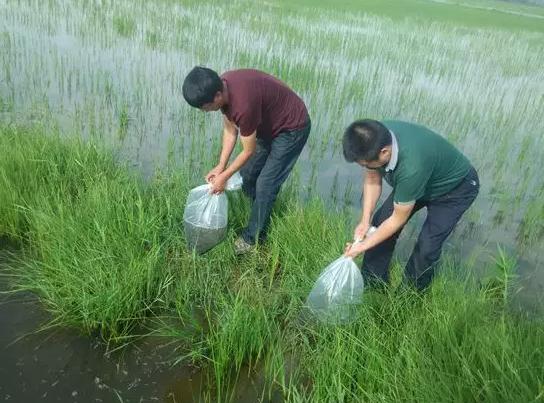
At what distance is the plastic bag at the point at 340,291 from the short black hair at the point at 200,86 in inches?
40.1

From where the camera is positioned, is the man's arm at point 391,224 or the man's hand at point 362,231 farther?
the man's hand at point 362,231

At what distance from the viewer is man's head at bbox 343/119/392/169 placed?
1.74 metres

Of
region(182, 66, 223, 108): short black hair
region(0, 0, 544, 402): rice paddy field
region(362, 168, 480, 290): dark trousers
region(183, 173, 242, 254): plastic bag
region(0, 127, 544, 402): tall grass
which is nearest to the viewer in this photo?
region(0, 127, 544, 402): tall grass

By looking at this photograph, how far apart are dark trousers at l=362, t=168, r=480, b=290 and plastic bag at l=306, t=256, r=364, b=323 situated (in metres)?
0.28

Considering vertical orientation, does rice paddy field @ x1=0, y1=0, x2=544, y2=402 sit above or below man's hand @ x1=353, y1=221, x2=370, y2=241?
below

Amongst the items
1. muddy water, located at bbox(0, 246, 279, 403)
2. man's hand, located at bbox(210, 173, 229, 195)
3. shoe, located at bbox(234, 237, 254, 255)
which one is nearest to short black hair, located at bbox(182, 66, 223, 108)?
man's hand, located at bbox(210, 173, 229, 195)

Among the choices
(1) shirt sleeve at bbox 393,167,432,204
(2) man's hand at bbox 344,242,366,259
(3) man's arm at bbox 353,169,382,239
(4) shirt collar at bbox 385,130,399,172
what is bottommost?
(2) man's hand at bbox 344,242,366,259

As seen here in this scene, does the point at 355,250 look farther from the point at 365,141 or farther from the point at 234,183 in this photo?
the point at 234,183

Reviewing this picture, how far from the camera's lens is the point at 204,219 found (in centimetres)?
270

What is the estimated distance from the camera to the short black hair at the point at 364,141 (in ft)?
5.72

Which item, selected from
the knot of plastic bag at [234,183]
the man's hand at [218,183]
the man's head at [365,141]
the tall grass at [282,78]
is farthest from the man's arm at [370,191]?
the tall grass at [282,78]

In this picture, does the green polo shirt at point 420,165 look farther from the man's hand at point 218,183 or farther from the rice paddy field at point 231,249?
the man's hand at point 218,183

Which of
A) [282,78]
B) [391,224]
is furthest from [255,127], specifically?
[282,78]

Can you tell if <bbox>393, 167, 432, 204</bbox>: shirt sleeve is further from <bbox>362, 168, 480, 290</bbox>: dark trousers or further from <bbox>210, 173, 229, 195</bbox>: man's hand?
<bbox>210, 173, 229, 195</bbox>: man's hand
